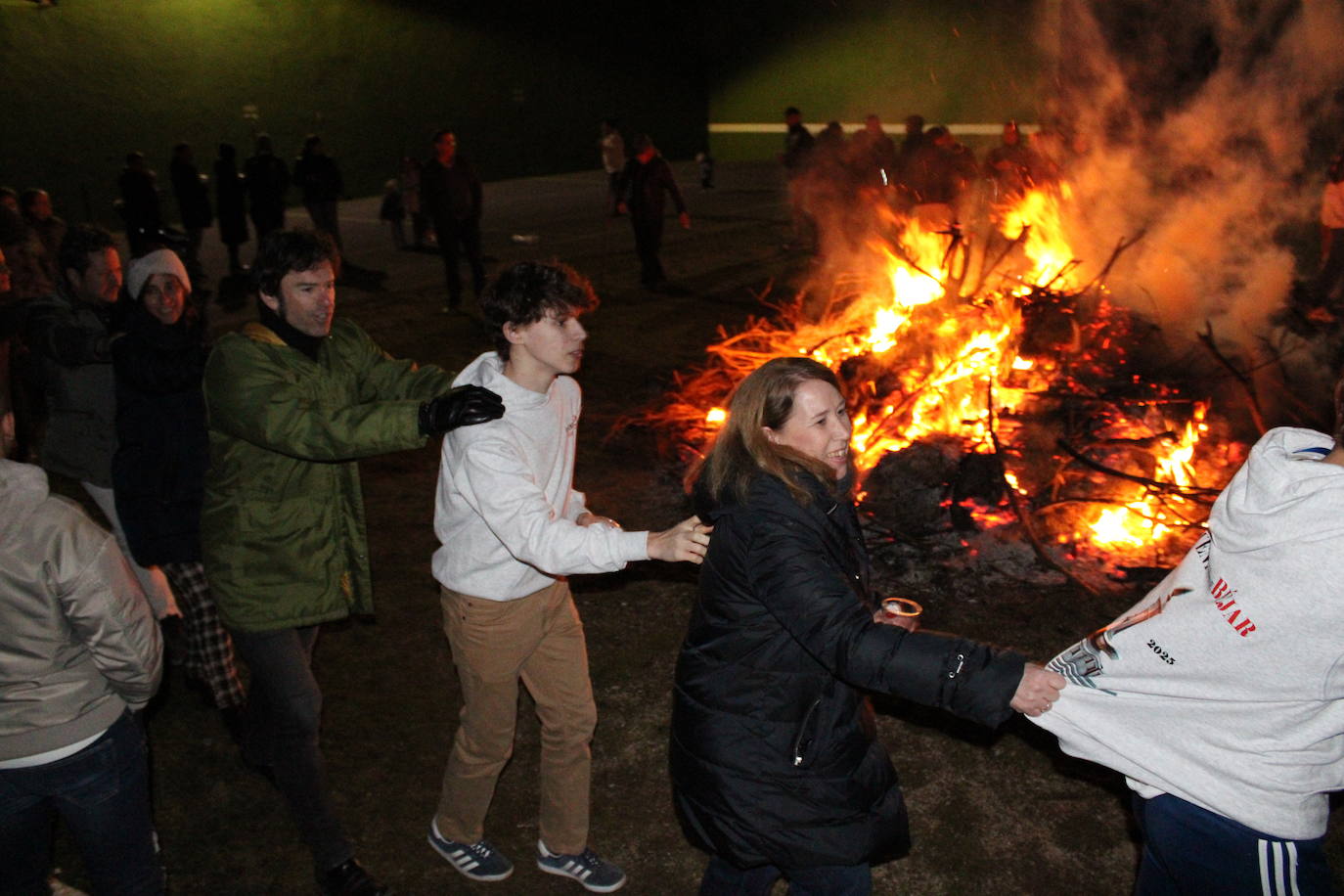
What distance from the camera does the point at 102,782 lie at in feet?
9.32

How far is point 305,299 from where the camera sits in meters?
3.45

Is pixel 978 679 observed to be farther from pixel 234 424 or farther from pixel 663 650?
pixel 663 650

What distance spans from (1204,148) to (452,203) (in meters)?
8.25

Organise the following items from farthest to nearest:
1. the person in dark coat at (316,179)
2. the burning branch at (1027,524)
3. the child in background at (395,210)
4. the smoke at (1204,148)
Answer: the child in background at (395,210) → the person in dark coat at (316,179) → the smoke at (1204,148) → the burning branch at (1027,524)

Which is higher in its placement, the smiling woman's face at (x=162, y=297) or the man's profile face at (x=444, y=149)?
the man's profile face at (x=444, y=149)

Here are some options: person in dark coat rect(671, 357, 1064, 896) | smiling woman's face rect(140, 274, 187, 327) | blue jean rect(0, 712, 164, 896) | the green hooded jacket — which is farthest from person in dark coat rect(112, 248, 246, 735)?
person in dark coat rect(671, 357, 1064, 896)

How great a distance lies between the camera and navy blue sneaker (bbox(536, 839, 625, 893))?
371 centimetres

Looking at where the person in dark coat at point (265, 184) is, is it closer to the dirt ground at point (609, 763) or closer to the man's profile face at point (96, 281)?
the dirt ground at point (609, 763)

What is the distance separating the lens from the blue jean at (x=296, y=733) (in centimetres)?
349

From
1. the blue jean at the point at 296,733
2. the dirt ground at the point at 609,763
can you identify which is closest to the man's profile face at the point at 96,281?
the dirt ground at the point at 609,763

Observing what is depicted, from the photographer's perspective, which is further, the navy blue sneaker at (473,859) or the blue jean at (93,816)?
the navy blue sneaker at (473,859)

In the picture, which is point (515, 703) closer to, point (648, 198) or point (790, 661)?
point (790, 661)

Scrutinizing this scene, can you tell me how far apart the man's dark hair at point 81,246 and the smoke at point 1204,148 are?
22.6 ft

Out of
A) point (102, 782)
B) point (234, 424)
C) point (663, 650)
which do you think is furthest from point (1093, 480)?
point (102, 782)
